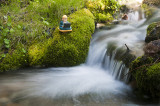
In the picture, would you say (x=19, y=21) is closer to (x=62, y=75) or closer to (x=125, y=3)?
(x=62, y=75)

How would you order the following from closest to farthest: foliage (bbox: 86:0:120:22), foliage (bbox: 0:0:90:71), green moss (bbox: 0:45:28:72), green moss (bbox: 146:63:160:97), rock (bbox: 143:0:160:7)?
green moss (bbox: 146:63:160:97)
green moss (bbox: 0:45:28:72)
foliage (bbox: 0:0:90:71)
foliage (bbox: 86:0:120:22)
rock (bbox: 143:0:160:7)

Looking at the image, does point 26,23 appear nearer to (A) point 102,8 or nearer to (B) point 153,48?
(A) point 102,8

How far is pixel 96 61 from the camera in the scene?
5.28m

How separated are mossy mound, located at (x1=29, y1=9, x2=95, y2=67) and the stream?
0.75 ft

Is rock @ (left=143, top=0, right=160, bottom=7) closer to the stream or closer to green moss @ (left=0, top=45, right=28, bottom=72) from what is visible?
the stream

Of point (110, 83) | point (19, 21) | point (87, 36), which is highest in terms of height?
point (19, 21)

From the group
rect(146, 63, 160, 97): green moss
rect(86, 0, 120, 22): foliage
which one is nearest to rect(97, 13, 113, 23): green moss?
rect(86, 0, 120, 22): foliage

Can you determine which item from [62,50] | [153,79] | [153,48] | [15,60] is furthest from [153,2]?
[15,60]

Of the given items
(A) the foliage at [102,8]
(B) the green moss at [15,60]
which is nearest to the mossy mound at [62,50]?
(B) the green moss at [15,60]

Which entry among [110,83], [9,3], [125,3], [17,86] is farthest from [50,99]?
[125,3]

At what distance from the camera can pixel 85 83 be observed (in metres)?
4.33

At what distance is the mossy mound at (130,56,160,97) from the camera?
10.3 ft

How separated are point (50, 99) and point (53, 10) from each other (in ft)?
11.0

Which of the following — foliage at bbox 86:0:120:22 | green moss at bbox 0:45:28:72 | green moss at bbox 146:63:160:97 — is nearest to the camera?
green moss at bbox 146:63:160:97
